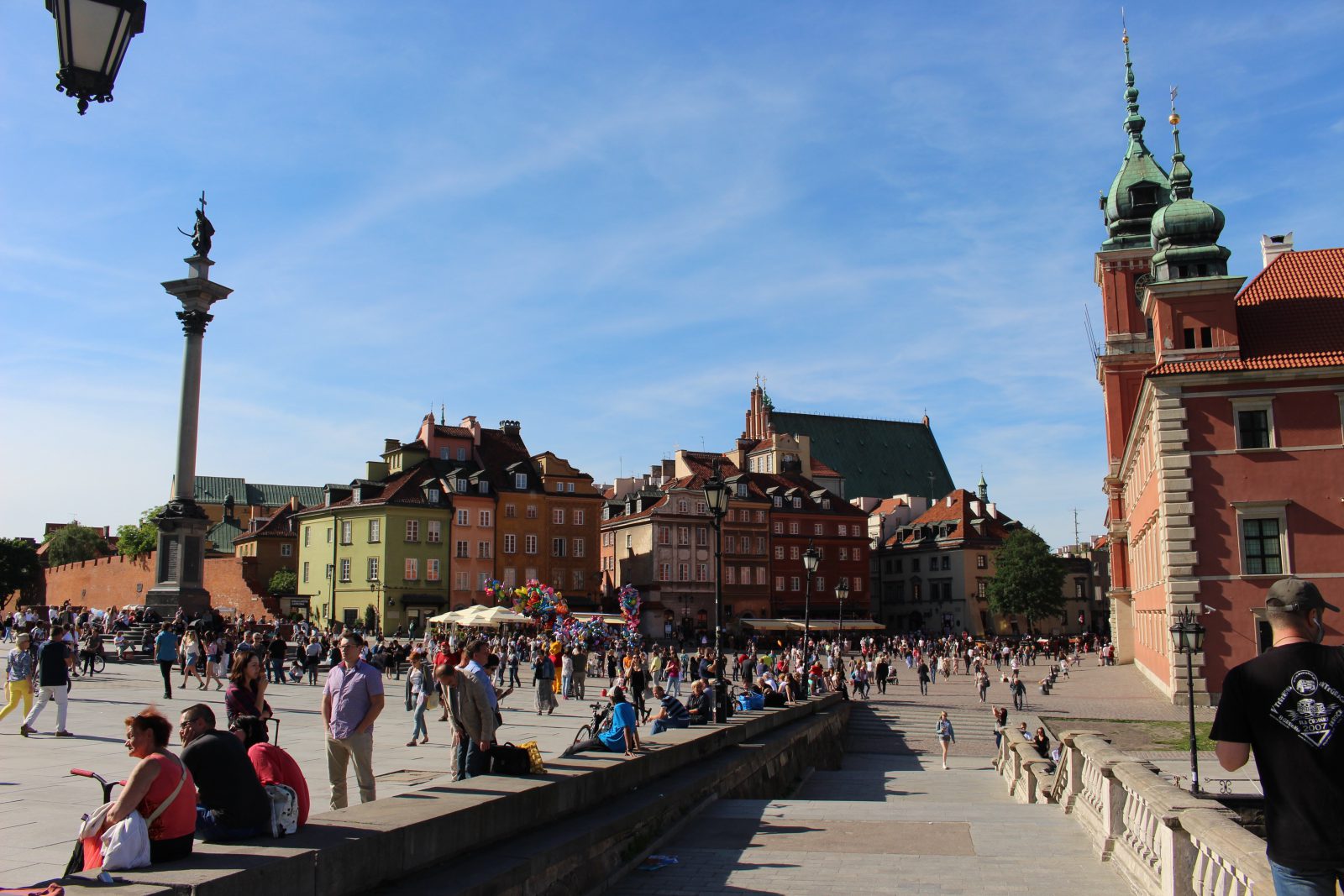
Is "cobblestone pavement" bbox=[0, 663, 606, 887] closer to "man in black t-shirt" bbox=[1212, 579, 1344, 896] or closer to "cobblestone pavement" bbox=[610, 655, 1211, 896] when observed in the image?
"cobblestone pavement" bbox=[610, 655, 1211, 896]

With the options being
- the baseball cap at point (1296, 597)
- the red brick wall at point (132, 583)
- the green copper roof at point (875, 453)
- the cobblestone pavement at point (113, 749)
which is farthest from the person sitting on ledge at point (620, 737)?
the green copper roof at point (875, 453)

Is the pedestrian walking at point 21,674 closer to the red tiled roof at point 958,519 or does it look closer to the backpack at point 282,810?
the backpack at point 282,810

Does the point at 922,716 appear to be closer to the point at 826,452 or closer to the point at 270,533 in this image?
the point at 270,533

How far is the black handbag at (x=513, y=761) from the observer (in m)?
9.65

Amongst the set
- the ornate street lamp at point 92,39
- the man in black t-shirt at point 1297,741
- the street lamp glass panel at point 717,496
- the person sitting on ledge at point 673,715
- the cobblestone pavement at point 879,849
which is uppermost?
the ornate street lamp at point 92,39

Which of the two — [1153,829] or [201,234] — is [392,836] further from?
[201,234]

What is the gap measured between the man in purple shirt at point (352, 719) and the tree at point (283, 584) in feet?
255

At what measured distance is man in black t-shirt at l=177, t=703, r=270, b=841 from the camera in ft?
20.7

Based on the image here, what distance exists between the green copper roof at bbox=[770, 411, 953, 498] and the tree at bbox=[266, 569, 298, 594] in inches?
2259

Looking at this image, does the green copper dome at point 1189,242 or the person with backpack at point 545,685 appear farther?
the green copper dome at point 1189,242

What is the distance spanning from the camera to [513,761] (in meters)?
9.66

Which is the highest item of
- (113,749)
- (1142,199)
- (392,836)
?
(1142,199)

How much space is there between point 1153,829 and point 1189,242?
3681 cm

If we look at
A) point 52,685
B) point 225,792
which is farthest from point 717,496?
point 225,792
